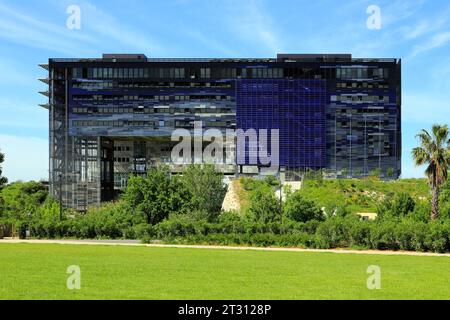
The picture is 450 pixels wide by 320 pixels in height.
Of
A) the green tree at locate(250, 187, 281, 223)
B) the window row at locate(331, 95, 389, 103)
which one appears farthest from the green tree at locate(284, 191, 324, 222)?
the window row at locate(331, 95, 389, 103)

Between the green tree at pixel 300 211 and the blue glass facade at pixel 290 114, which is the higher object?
the blue glass facade at pixel 290 114

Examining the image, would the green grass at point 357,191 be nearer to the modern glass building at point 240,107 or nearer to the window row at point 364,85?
the modern glass building at point 240,107

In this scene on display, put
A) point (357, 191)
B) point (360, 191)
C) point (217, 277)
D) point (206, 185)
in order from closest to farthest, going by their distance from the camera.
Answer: point (217, 277) < point (206, 185) < point (360, 191) < point (357, 191)

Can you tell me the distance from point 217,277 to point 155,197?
37858 millimetres

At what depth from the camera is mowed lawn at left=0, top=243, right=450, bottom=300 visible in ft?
57.9

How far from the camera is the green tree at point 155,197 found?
58406 mm

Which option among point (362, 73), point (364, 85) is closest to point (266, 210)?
point (364, 85)

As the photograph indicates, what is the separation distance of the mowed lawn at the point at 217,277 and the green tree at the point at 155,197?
83.3 ft

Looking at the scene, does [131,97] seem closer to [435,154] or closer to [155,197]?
[155,197]

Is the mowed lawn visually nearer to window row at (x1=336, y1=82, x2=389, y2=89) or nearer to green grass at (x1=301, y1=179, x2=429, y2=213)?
green grass at (x1=301, y1=179, x2=429, y2=213)

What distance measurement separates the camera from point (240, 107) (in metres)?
122

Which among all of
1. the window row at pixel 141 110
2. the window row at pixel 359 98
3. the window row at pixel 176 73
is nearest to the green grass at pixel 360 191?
the window row at pixel 359 98

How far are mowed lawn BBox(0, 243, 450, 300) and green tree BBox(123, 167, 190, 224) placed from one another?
25386 mm

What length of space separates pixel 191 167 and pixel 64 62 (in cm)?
6324
